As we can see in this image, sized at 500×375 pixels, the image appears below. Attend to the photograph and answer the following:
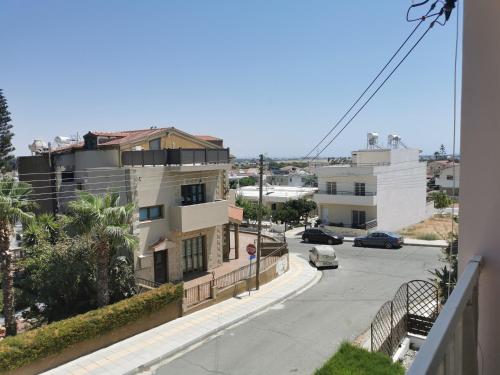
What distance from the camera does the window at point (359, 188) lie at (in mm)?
34781

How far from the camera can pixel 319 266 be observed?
77.5 ft

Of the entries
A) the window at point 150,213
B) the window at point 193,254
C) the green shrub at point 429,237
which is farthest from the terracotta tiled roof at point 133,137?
the green shrub at point 429,237

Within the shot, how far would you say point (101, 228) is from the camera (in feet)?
49.2

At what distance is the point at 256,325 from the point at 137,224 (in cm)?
715

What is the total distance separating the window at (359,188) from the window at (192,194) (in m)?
17.8

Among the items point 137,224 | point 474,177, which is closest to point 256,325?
point 137,224

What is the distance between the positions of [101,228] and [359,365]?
10334mm

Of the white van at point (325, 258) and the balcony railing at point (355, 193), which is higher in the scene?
the balcony railing at point (355, 193)

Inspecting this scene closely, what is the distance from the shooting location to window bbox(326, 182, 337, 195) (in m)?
36.5

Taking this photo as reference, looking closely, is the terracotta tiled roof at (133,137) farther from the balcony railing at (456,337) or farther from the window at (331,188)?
the window at (331,188)

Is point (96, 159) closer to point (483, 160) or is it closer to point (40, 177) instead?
point (40, 177)

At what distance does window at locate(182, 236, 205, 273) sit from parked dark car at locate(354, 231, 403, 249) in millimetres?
13357

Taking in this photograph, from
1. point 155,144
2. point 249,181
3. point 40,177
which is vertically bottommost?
point 249,181

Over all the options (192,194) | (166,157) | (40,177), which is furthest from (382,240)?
(40,177)
